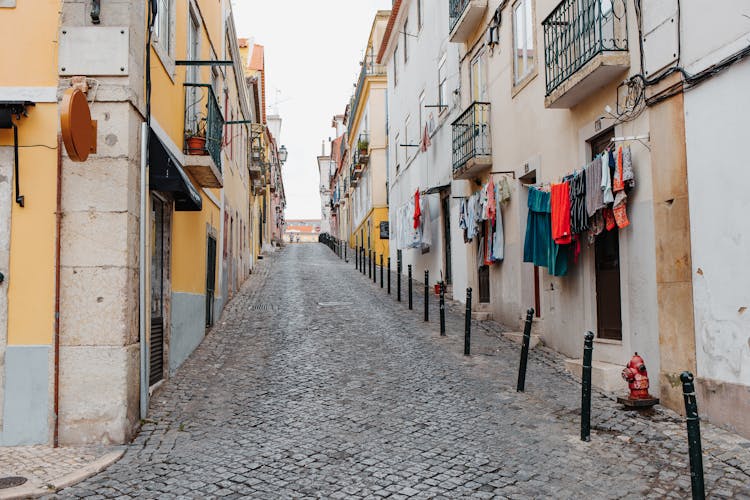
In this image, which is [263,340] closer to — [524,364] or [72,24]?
[524,364]

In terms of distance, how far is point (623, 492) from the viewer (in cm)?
471

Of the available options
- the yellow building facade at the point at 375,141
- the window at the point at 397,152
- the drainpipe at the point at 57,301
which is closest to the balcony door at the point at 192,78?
the drainpipe at the point at 57,301

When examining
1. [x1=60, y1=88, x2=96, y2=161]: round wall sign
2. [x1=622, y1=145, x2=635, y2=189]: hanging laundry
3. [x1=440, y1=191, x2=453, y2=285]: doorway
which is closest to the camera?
[x1=60, y1=88, x2=96, y2=161]: round wall sign

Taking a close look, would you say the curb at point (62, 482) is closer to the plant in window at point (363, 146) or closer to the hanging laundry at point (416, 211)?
the hanging laundry at point (416, 211)

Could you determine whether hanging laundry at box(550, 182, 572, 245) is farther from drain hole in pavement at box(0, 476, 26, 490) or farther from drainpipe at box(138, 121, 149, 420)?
drain hole in pavement at box(0, 476, 26, 490)

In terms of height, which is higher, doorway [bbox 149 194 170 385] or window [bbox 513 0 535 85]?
window [bbox 513 0 535 85]

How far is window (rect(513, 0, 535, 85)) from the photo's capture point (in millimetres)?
10641

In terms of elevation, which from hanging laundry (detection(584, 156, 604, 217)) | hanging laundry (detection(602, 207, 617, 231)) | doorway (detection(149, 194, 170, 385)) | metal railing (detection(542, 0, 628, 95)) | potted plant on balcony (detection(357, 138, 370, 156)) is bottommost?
doorway (detection(149, 194, 170, 385))

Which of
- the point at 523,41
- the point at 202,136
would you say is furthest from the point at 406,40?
the point at 202,136

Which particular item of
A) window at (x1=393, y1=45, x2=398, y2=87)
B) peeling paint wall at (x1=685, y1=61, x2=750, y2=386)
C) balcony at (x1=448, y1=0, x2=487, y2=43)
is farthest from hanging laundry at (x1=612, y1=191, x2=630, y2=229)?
window at (x1=393, y1=45, x2=398, y2=87)

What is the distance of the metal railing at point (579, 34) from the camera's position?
757 cm

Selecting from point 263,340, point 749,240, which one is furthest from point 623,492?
point 263,340

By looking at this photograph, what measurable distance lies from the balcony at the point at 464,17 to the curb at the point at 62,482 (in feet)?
33.4

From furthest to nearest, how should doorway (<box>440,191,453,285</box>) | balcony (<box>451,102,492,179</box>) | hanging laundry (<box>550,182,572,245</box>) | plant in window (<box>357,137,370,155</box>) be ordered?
plant in window (<box>357,137,370,155</box>), doorway (<box>440,191,453,285</box>), balcony (<box>451,102,492,179</box>), hanging laundry (<box>550,182,572,245</box>)
